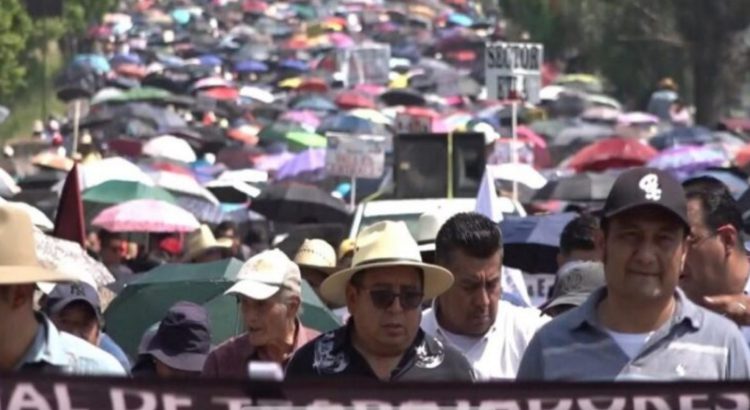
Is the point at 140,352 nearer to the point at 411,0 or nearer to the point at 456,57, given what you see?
the point at 456,57

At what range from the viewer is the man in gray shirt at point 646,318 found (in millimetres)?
6688

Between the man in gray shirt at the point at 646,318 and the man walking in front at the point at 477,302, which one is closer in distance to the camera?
the man in gray shirt at the point at 646,318

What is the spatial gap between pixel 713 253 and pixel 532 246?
8298mm

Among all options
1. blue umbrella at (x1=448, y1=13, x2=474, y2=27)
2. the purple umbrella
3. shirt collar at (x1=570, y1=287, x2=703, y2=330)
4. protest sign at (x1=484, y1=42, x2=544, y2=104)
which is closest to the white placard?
protest sign at (x1=484, y1=42, x2=544, y2=104)

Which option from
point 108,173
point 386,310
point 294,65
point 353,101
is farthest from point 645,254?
point 294,65

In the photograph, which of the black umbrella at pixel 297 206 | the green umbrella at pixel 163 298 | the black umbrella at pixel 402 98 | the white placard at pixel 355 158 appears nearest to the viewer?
the green umbrella at pixel 163 298

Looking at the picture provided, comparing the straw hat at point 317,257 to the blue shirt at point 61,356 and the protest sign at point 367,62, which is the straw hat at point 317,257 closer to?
the blue shirt at point 61,356

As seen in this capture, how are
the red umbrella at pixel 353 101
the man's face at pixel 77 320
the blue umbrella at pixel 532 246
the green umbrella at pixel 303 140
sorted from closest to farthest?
the man's face at pixel 77 320 → the blue umbrella at pixel 532 246 → the green umbrella at pixel 303 140 → the red umbrella at pixel 353 101

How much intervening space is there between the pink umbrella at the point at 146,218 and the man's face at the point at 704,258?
1439 centimetres

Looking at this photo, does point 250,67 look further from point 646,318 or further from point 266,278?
point 646,318

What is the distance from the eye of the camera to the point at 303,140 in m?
44.0

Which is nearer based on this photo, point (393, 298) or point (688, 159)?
point (393, 298)

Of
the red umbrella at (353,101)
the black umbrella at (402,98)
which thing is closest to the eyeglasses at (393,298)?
the red umbrella at (353,101)

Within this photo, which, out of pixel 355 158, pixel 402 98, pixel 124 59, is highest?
pixel 355 158
